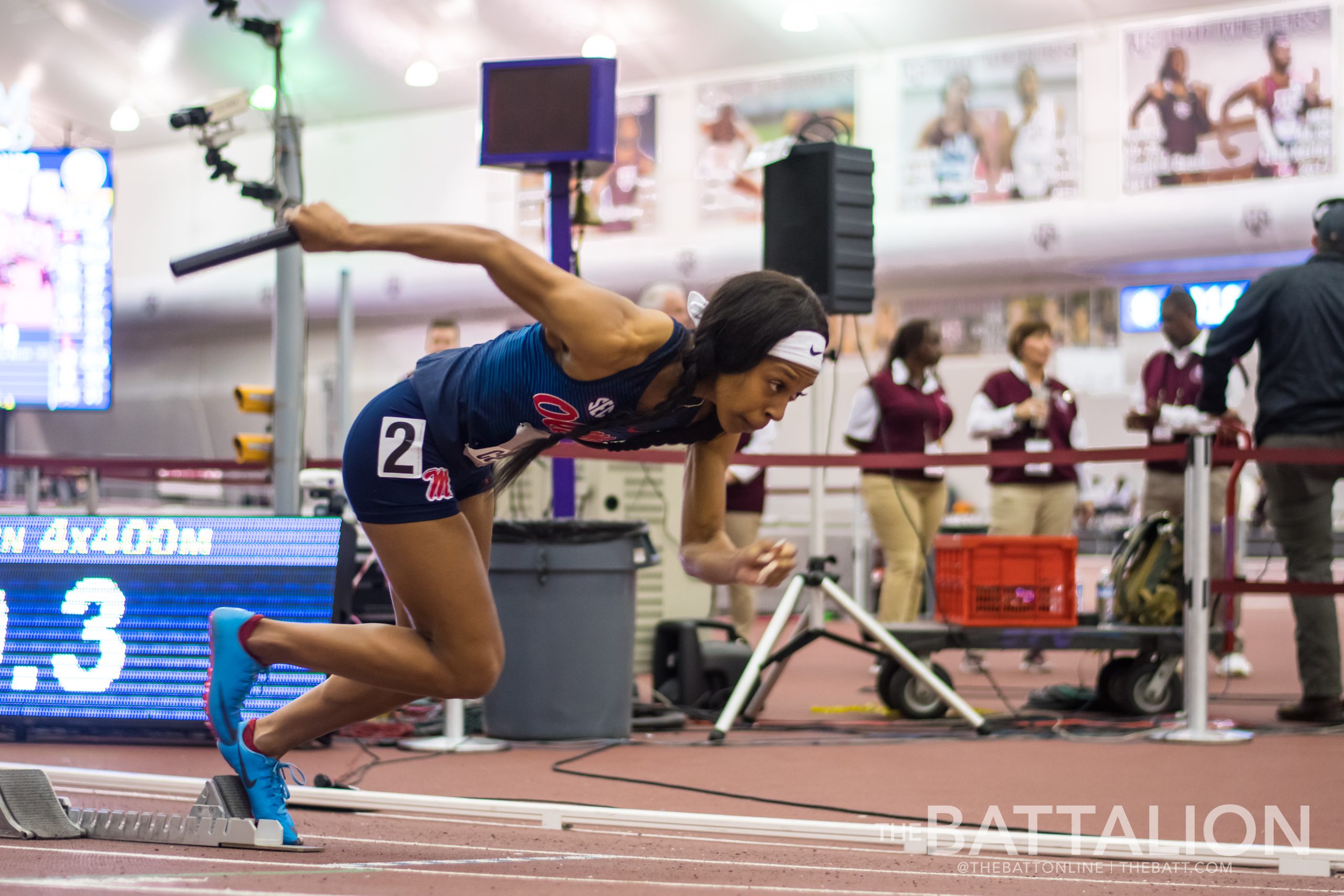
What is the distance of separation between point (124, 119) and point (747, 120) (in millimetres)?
7514

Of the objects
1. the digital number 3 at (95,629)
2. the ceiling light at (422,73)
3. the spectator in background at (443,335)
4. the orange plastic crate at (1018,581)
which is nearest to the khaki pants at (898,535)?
the orange plastic crate at (1018,581)

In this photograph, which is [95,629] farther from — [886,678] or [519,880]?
[886,678]

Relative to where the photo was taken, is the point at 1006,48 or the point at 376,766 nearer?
the point at 376,766

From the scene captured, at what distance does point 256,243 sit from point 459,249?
44 centimetres

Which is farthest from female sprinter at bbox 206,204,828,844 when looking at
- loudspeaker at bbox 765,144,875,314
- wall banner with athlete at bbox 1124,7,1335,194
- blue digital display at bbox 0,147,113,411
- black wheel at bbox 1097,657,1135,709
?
wall banner with athlete at bbox 1124,7,1335,194

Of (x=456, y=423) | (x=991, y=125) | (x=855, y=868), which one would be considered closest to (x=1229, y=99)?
(x=991, y=125)

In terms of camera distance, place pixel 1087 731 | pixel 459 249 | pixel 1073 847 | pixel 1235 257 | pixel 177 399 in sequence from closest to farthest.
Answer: pixel 459 249 < pixel 1073 847 < pixel 1087 731 < pixel 1235 257 < pixel 177 399

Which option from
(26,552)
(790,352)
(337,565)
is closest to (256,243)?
(790,352)

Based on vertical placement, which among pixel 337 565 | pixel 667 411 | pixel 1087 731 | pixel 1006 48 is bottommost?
pixel 1087 731

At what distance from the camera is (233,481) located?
8328mm

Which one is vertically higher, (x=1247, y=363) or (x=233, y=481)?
(x=1247, y=363)

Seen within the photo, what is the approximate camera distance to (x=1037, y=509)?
7.03 metres

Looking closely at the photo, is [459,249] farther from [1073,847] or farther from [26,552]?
[26,552]

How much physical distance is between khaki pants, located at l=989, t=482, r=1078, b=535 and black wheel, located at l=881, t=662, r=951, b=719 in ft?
4.56
